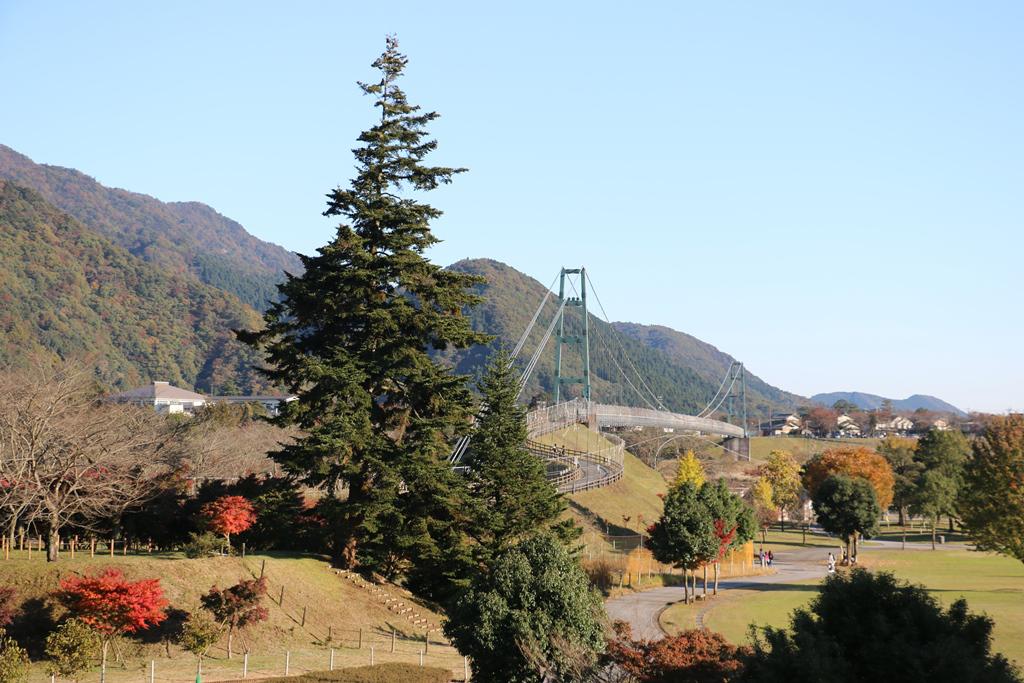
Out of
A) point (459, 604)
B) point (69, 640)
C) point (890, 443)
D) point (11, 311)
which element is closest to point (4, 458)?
point (69, 640)

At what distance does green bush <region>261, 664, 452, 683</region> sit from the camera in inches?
1294

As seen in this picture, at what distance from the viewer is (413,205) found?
5138 centimetres

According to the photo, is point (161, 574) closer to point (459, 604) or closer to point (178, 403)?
point (459, 604)

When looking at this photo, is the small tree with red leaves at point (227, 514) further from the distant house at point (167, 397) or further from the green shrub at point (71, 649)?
the distant house at point (167, 397)

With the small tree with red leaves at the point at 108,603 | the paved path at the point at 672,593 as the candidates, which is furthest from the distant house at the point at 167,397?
the small tree with red leaves at the point at 108,603

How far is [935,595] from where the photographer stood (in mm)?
58688

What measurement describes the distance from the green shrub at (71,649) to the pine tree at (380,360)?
15095 millimetres

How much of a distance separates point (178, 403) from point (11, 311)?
40.8 meters

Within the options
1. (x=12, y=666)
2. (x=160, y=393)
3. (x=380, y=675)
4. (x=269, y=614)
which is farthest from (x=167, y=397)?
(x=12, y=666)

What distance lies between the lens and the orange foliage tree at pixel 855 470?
348 ft

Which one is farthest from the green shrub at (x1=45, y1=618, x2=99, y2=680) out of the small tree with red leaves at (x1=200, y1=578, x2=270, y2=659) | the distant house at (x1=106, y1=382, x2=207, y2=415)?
the distant house at (x1=106, y1=382, x2=207, y2=415)

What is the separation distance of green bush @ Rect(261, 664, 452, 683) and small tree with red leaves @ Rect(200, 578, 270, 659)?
12.6 ft

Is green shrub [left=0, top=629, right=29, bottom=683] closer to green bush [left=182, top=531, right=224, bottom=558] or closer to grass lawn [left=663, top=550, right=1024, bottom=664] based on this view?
green bush [left=182, top=531, right=224, bottom=558]

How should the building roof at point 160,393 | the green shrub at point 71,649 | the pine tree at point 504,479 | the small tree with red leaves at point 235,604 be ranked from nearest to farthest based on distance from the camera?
the green shrub at point 71,649 → the small tree with red leaves at point 235,604 → the pine tree at point 504,479 → the building roof at point 160,393
